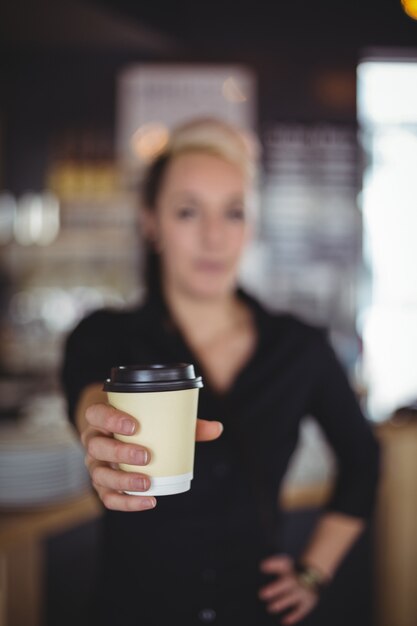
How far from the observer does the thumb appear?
1.27 metres

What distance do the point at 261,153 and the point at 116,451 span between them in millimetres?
4023

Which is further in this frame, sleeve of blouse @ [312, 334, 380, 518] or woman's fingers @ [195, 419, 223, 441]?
sleeve of blouse @ [312, 334, 380, 518]

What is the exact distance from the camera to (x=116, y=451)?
0.72 m

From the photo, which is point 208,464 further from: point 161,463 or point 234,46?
point 234,46

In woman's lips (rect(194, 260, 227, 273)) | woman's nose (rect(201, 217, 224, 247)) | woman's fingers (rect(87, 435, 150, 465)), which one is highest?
woman's nose (rect(201, 217, 224, 247))

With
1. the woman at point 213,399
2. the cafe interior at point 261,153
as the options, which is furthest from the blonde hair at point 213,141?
the cafe interior at point 261,153

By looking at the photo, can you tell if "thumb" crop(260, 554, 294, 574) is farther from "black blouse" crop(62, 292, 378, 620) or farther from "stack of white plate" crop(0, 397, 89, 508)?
"stack of white plate" crop(0, 397, 89, 508)

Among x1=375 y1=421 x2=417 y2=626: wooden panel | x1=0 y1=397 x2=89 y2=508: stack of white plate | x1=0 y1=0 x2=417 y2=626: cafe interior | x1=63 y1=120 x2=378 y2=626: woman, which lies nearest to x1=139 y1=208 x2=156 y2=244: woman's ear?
x1=63 y1=120 x2=378 y2=626: woman

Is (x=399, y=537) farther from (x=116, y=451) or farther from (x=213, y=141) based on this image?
(x=116, y=451)

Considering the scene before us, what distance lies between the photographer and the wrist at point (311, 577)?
4.42ft

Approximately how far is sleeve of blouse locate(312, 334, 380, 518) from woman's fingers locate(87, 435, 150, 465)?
0.70m

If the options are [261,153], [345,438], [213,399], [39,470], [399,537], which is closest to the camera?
[213,399]

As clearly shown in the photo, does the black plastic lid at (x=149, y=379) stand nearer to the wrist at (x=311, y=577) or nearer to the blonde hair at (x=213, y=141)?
the blonde hair at (x=213, y=141)

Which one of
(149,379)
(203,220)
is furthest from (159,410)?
(203,220)
